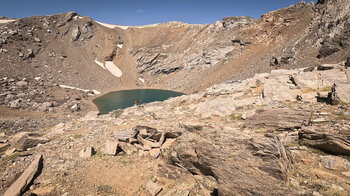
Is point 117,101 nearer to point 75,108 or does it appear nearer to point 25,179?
point 75,108

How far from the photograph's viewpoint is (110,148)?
36.9 ft

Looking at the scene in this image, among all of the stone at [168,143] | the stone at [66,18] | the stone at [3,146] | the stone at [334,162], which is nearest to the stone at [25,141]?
the stone at [3,146]

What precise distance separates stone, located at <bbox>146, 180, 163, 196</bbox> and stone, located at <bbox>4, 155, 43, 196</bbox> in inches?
234

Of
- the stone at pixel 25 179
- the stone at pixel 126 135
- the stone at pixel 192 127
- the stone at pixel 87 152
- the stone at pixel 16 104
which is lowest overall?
the stone at pixel 16 104

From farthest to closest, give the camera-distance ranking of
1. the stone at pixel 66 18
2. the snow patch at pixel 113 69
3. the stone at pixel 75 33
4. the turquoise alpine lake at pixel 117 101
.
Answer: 1. the snow patch at pixel 113 69
2. the stone at pixel 75 33
3. the stone at pixel 66 18
4. the turquoise alpine lake at pixel 117 101

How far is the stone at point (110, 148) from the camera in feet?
36.4

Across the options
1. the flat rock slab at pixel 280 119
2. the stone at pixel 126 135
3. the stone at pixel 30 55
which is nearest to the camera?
the flat rock slab at pixel 280 119

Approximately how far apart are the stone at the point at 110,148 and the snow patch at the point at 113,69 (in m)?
66.5

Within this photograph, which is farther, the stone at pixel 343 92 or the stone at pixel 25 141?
the stone at pixel 25 141

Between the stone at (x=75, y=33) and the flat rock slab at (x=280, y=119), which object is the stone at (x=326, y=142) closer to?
the flat rock slab at (x=280, y=119)

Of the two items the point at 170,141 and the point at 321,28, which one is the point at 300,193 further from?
the point at 321,28

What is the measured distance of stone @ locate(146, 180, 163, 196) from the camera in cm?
822

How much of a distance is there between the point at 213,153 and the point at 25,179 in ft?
30.9

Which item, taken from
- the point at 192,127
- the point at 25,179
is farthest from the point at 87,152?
the point at 192,127
